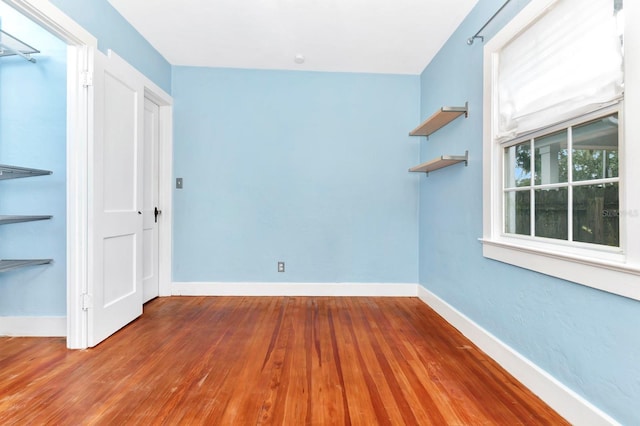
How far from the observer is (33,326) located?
7.30 ft

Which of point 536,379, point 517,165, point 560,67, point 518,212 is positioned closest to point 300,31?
point 560,67

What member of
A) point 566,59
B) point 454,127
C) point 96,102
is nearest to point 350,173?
point 454,127

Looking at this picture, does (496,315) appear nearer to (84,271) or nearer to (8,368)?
(84,271)

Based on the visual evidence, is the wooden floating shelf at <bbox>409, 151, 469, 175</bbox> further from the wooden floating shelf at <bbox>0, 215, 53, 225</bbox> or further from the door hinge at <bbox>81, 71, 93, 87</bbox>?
the wooden floating shelf at <bbox>0, 215, 53, 225</bbox>

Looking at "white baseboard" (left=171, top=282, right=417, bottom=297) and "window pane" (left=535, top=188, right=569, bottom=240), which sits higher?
"window pane" (left=535, top=188, right=569, bottom=240)

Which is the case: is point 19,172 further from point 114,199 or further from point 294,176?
point 294,176

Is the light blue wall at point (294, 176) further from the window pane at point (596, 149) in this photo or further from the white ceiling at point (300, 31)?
the window pane at point (596, 149)

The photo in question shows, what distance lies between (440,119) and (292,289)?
2367mm

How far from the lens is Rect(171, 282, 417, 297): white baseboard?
130 inches

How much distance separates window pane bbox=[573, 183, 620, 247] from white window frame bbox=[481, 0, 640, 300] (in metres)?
0.05

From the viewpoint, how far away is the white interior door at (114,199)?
6.86 feet

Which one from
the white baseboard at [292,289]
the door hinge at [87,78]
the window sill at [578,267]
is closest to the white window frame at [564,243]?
the window sill at [578,267]

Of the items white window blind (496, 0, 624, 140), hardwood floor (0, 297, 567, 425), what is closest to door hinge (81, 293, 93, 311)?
hardwood floor (0, 297, 567, 425)

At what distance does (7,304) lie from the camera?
2229 millimetres
